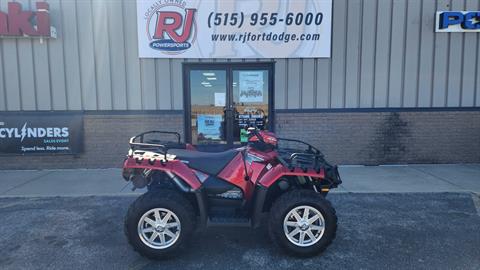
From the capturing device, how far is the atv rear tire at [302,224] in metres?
3.41

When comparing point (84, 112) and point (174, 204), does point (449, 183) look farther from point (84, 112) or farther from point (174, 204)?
point (84, 112)

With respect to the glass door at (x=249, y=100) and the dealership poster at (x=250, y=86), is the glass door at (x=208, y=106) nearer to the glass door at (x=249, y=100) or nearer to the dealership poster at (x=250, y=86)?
the glass door at (x=249, y=100)

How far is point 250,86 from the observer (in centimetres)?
780

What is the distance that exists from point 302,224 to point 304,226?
29 millimetres

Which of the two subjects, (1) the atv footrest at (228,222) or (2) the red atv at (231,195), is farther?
(1) the atv footrest at (228,222)

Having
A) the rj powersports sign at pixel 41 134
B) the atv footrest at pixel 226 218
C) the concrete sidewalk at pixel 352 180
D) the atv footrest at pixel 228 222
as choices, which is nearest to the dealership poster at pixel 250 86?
the concrete sidewalk at pixel 352 180

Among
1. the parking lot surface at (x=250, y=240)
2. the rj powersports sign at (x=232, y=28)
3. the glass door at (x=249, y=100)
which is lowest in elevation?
the parking lot surface at (x=250, y=240)

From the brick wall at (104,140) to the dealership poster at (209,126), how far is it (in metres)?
0.47

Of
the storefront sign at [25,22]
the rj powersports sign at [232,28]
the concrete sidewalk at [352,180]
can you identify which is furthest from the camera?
the rj powersports sign at [232,28]

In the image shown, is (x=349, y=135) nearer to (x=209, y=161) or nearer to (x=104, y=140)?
(x=209, y=161)

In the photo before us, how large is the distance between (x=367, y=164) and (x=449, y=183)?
1.92 metres

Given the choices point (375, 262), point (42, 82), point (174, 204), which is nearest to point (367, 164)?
point (375, 262)

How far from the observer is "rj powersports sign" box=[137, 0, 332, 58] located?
7441 millimetres

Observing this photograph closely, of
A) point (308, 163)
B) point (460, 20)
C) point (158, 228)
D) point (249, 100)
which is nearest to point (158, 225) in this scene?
point (158, 228)
